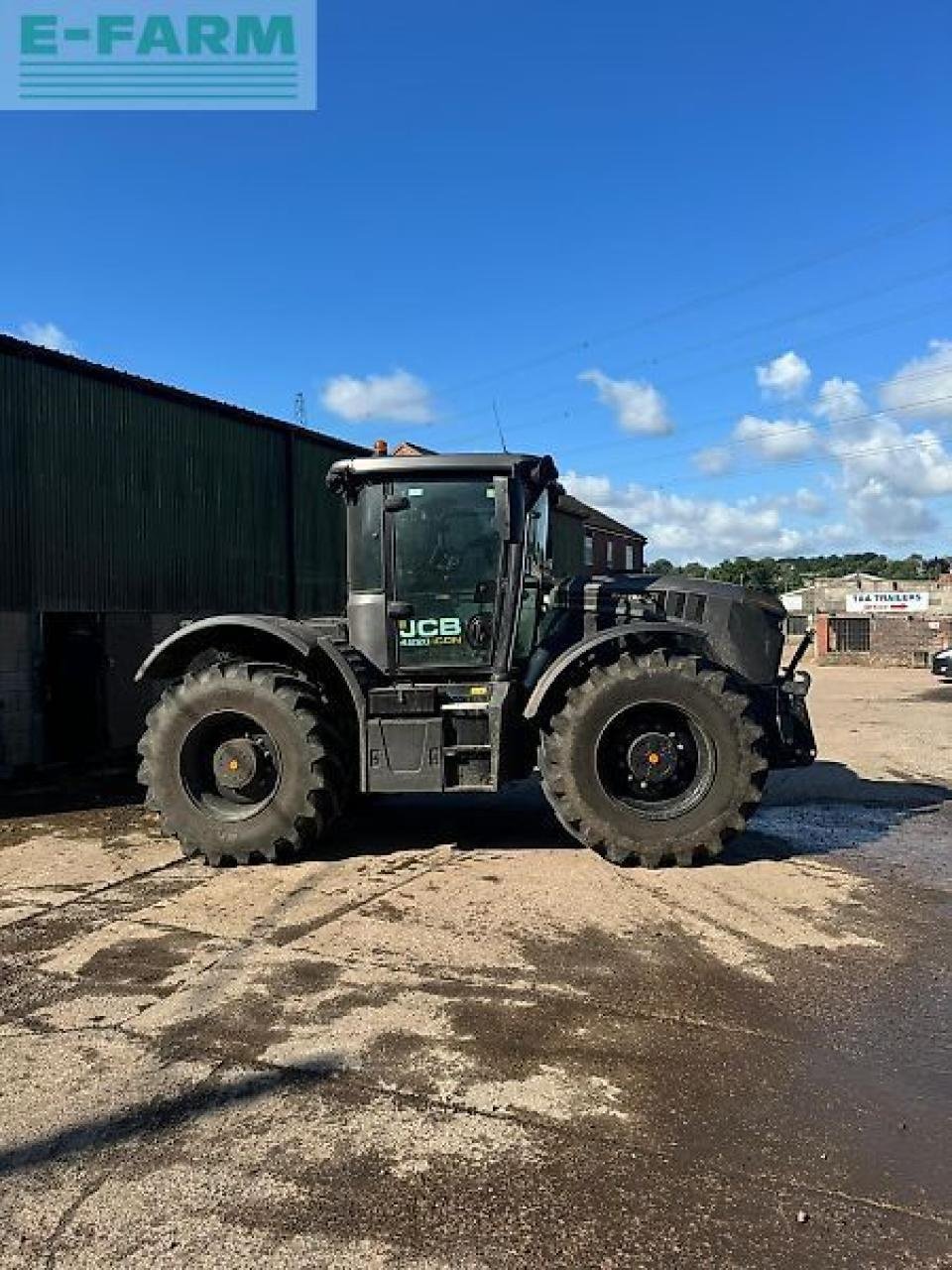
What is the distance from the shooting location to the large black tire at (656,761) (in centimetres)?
654

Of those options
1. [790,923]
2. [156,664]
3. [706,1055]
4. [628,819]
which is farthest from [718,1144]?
[156,664]

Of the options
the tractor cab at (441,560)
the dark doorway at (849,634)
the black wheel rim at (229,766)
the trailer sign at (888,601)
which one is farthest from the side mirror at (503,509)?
the trailer sign at (888,601)

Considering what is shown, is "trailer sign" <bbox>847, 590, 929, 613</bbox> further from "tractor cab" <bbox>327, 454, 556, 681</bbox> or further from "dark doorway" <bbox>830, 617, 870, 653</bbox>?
"tractor cab" <bbox>327, 454, 556, 681</bbox>

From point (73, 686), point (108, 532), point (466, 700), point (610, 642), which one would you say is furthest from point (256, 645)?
point (108, 532)

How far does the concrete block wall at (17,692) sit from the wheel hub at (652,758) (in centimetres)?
771

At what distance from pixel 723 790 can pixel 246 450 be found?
437 inches

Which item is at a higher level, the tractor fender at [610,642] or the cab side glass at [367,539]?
the cab side glass at [367,539]

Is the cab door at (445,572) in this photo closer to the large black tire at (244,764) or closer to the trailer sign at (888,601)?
the large black tire at (244,764)

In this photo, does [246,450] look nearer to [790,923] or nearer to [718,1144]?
[790,923]

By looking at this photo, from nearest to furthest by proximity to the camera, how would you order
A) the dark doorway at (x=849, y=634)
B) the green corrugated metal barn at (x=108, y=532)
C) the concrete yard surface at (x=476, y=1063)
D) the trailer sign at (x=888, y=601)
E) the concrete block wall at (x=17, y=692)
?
the concrete yard surface at (x=476, y=1063), the concrete block wall at (x=17, y=692), the green corrugated metal barn at (x=108, y=532), the dark doorway at (x=849, y=634), the trailer sign at (x=888, y=601)

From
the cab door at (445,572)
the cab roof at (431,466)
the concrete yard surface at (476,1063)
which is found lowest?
the concrete yard surface at (476,1063)

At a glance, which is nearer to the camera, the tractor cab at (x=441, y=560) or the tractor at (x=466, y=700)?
the tractor at (x=466, y=700)

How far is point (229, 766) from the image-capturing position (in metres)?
6.91

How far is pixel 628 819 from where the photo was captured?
657cm
